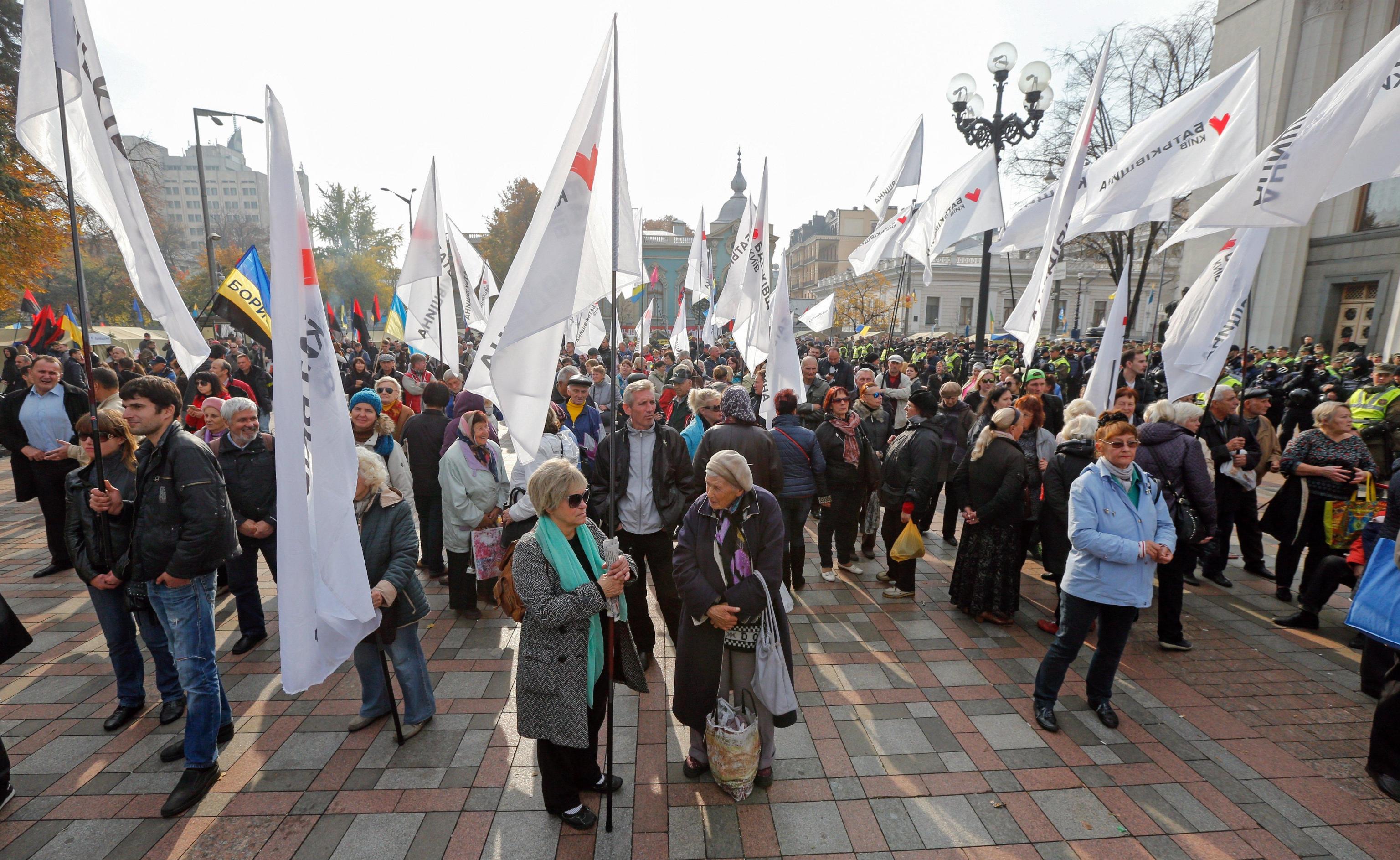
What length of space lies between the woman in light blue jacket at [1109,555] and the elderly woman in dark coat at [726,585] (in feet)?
6.21

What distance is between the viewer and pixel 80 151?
356 centimetres

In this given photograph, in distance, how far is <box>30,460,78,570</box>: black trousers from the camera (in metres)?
6.18

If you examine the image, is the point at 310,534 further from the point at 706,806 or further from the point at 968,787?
the point at 968,787

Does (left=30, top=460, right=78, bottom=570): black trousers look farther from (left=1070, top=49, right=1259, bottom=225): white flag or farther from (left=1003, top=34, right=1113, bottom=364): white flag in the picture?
(left=1070, top=49, right=1259, bottom=225): white flag

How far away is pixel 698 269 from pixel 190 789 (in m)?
11.8

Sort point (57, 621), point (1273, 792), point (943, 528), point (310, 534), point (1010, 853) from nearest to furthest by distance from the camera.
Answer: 1. point (310, 534)
2. point (1010, 853)
3. point (1273, 792)
4. point (57, 621)
5. point (943, 528)

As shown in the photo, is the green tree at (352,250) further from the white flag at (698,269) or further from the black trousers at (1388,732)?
the black trousers at (1388,732)

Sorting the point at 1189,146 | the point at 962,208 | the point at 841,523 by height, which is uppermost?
the point at 962,208

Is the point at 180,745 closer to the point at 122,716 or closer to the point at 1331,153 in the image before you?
the point at 122,716

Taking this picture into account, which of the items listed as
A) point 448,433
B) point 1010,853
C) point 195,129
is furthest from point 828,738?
point 195,129

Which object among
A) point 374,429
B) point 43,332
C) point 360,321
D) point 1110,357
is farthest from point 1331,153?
point 360,321

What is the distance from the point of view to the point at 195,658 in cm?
340

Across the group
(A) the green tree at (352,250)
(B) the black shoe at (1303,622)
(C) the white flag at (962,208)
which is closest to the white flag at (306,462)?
(B) the black shoe at (1303,622)

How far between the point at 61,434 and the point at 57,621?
210 centimetres
